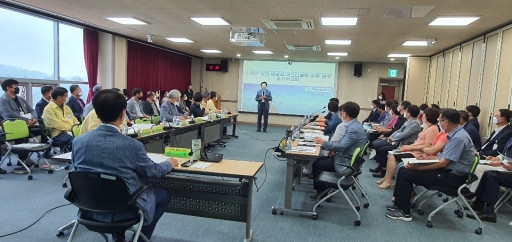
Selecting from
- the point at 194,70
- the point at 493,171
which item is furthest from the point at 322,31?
the point at 194,70

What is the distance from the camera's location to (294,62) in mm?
11812

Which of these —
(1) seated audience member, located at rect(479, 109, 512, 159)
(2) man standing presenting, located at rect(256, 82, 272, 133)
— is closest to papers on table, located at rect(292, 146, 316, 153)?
(1) seated audience member, located at rect(479, 109, 512, 159)

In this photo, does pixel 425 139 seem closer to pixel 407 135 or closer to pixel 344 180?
pixel 407 135

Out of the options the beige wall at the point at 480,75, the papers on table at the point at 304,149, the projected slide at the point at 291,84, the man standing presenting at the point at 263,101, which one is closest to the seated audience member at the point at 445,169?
the papers on table at the point at 304,149

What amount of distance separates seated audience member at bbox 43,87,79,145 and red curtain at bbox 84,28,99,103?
118 inches

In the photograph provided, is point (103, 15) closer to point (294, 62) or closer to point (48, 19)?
point (48, 19)

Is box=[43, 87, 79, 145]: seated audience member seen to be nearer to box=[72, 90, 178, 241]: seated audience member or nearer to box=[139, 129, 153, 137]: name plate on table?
box=[139, 129, 153, 137]: name plate on table

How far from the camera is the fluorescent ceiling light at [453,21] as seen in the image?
475cm

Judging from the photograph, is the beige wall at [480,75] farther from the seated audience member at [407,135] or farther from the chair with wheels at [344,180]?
the chair with wheels at [344,180]

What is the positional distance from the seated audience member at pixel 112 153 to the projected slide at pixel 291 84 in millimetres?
10238

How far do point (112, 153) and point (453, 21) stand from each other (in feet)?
17.5

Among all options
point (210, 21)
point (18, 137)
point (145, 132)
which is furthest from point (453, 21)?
Answer: point (18, 137)

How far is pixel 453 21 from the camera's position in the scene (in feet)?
16.2

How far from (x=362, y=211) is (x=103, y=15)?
527 cm
